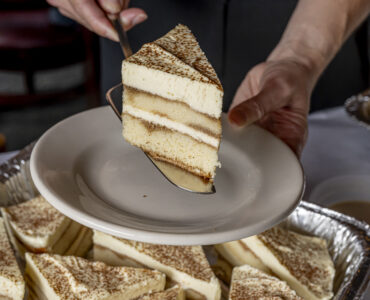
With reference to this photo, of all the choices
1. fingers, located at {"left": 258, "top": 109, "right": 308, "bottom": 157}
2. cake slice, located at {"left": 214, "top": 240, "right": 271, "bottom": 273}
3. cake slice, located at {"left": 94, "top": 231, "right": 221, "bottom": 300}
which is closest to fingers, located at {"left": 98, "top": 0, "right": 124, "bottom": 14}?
fingers, located at {"left": 258, "top": 109, "right": 308, "bottom": 157}

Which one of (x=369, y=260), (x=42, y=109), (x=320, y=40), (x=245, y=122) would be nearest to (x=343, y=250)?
(x=369, y=260)

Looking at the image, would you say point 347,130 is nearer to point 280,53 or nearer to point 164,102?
point 280,53

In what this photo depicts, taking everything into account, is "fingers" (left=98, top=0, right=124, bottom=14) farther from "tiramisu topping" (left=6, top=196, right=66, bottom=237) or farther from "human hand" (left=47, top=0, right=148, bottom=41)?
"tiramisu topping" (left=6, top=196, right=66, bottom=237)

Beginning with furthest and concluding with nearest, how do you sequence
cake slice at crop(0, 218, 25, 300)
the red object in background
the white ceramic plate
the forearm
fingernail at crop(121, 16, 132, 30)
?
1. the red object in background
2. the forearm
3. fingernail at crop(121, 16, 132, 30)
4. cake slice at crop(0, 218, 25, 300)
5. the white ceramic plate

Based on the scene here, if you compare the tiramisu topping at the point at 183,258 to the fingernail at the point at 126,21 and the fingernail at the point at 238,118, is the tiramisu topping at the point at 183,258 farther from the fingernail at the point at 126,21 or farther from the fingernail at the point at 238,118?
the fingernail at the point at 126,21

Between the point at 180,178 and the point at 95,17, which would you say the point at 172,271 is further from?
the point at 95,17

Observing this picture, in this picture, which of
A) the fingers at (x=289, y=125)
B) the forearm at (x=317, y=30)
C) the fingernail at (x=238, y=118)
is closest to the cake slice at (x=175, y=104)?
the fingernail at (x=238, y=118)
